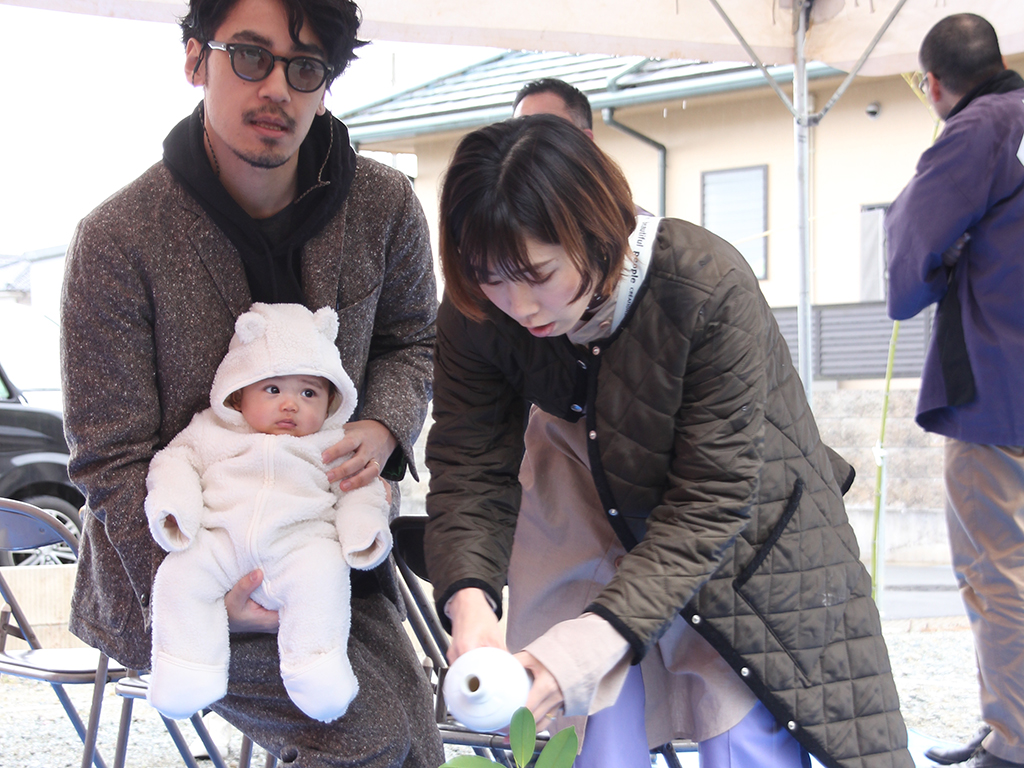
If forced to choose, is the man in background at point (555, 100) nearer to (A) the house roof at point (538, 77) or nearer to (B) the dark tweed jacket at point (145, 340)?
(B) the dark tweed jacket at point (145, 340)

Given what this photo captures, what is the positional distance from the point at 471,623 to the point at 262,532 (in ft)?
1.44

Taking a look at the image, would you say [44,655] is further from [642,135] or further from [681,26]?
[642,135]

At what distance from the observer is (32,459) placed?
185 inches

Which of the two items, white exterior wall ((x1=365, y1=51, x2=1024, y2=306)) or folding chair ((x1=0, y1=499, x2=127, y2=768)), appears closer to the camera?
folding chair ((x1=0, y1=499, x2=127, y2=768))

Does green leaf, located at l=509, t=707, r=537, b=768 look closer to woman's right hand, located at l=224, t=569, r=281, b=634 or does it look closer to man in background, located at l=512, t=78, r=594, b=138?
woman's right hand, located at l=224, t=569, r=281, b=634

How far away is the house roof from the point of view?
766 cm

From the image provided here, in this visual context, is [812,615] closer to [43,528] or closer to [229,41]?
[229,41]

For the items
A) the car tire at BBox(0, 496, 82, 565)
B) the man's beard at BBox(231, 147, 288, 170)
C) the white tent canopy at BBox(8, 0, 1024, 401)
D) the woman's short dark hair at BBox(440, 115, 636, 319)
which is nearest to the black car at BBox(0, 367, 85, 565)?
the car tire at BBox(0, 496, 82, 565)

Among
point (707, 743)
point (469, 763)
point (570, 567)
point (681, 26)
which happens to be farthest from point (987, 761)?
point (681, 26)

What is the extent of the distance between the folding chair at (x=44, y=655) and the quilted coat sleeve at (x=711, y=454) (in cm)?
127

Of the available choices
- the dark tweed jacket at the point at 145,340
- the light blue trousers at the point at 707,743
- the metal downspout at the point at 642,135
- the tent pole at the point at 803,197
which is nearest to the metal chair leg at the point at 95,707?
the dark tweed jacket at the point at 145,340

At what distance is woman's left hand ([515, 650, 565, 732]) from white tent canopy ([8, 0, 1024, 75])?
7.11 ft

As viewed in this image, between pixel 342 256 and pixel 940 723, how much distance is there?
2.60 m

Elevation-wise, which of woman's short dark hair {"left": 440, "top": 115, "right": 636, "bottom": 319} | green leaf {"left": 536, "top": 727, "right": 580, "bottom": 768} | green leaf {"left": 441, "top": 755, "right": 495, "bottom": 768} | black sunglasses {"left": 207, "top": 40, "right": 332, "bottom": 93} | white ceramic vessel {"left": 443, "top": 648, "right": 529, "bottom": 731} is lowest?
white ceramic vessel {"left": 443, "top": 648, "right": 529, "bottom": 731}
